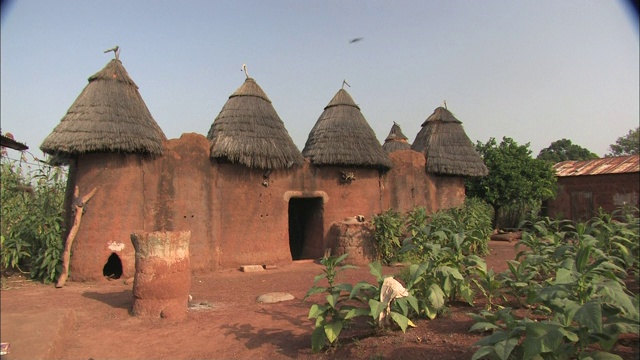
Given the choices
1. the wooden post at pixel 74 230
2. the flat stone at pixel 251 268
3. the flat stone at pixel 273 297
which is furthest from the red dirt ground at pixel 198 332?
the flat stone at pixel 251 268

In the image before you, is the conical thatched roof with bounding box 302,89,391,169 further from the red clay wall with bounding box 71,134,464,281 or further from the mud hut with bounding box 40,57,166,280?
the mud hut with bounding box 40,57,166,280

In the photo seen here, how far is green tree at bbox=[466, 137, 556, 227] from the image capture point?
45.0ft

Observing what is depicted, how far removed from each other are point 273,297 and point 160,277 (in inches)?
63.5

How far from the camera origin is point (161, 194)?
7496 mm

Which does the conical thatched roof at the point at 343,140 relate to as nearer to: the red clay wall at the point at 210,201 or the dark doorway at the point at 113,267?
the red clay wall at the point at 210,201

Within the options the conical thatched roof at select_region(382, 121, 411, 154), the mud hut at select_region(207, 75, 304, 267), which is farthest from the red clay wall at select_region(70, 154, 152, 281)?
the conical thatched roof at select_region(382, 121, 411, 154)

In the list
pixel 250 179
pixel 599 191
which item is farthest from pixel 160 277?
pixel 599 191

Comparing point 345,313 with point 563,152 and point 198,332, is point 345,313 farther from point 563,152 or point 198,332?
point 563,152

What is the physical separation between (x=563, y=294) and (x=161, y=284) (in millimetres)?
4315

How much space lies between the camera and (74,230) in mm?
6543

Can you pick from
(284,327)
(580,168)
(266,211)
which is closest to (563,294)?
(284,327)

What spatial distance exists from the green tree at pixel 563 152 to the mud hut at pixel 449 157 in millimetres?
22693

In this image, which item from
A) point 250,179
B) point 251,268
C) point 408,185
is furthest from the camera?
point 408,185

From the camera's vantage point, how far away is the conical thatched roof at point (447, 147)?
11.1 metres
